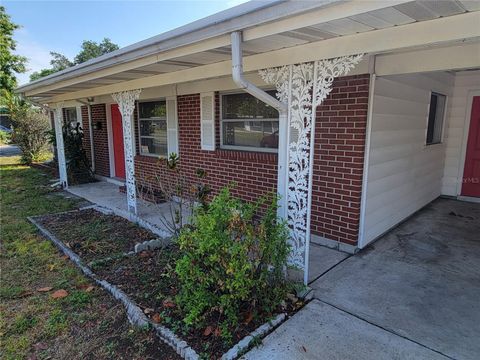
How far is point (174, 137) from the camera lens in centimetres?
673

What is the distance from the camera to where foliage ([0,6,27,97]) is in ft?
69.9

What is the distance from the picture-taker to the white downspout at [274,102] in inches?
101

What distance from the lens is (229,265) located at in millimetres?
2520

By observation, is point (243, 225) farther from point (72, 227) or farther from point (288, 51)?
point (72, 227)

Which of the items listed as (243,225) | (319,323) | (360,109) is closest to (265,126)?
(360,109)

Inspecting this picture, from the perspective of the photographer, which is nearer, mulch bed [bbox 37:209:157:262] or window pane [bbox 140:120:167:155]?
mulch bed [bbox 37:209:157:262]

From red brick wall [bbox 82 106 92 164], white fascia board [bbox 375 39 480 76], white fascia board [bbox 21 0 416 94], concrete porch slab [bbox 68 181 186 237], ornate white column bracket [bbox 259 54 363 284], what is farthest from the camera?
red brick wall [bbox 82 106 92 164]

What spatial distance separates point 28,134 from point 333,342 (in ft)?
50.4

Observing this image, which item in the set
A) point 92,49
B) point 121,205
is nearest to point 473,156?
point 121,205

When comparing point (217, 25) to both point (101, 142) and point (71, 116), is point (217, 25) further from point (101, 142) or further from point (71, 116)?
point (71, 116)

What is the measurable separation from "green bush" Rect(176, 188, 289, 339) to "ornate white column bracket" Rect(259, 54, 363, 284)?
14.3 inches

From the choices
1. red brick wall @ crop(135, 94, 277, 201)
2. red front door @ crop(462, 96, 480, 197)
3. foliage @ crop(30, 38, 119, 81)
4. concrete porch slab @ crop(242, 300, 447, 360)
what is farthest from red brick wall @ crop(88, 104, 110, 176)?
foliage @ crop(30, 38, 119, 81)

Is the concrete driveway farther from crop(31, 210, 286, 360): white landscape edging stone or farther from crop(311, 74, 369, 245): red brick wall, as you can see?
crop(311, 74, 369, 245): red brick wall

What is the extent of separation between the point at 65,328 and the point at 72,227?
290cm
